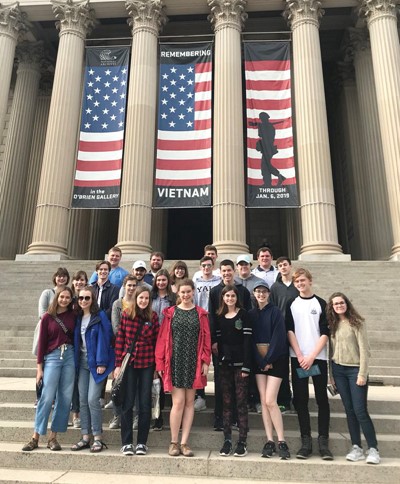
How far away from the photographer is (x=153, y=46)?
20609 mm

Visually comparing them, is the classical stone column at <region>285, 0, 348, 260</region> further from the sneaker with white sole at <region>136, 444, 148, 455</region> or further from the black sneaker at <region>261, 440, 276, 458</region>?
the sneaker with white sole at <region>136, 444, 148, 455</region>

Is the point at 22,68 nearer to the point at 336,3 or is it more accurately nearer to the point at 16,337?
the point at 336,3

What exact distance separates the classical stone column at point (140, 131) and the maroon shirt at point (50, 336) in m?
11.8

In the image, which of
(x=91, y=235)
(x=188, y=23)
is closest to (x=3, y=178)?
(x=91, y=235)

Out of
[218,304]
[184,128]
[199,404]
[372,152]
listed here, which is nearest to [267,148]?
[184,128]

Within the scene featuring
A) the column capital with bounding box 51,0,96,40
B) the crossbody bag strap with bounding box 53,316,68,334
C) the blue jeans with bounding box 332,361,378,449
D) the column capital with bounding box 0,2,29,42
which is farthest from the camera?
the column capital with bounding box 0,2,29,42

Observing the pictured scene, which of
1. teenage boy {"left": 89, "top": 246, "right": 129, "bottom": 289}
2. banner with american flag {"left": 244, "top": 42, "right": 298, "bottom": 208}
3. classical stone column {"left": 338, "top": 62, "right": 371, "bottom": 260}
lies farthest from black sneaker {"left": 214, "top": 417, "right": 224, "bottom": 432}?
classical stone column {"left": 338, "top": 62, "right": 371, "bottom": 260}

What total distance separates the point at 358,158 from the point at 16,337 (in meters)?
20.7

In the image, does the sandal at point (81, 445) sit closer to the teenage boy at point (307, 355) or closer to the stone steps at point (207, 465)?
the stone steps at point (207, 465)

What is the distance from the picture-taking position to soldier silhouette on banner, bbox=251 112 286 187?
57.1 ft

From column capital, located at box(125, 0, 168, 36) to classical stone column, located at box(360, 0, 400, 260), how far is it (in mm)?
10256

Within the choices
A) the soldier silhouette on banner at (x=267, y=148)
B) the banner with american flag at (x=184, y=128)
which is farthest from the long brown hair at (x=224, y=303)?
the soldier silhouette on banner at (x=267, y=148)

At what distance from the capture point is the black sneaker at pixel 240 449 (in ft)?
17.4

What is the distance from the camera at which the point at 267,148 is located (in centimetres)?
1795
